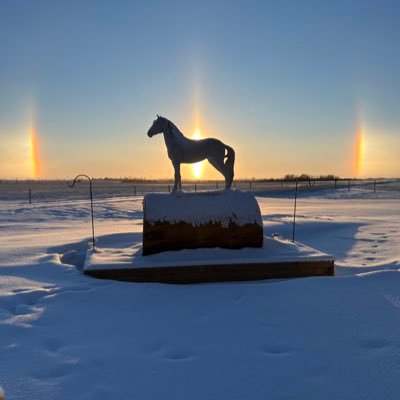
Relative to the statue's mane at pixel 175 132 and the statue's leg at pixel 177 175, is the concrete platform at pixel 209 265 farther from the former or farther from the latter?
the statue's mane at pixel 175 132

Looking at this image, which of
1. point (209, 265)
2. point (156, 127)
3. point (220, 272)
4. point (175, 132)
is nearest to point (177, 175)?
point (175, 132)

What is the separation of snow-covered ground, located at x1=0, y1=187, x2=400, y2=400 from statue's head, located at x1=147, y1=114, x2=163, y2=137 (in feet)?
9.67

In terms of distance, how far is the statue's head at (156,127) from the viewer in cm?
743

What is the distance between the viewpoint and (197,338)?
12.0 feet

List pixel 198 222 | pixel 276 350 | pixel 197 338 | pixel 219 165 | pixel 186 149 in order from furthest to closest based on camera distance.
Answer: pixel 219 165 → pixel 186 149 → pixel 198 222 → pixel 197 338 → pixel 276 350

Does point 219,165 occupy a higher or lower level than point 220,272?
higher

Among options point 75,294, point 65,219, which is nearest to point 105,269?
point 75,294

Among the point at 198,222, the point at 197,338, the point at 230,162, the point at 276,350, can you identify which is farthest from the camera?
the point at 230,162

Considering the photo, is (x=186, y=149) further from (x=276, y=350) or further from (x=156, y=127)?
(x=276, y=350)

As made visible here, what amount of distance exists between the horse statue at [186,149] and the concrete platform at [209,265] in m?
1.52

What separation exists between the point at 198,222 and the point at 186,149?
149cm

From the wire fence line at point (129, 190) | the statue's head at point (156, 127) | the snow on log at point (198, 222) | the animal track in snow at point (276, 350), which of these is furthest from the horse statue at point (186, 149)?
the wire fence line at point (129, 190)

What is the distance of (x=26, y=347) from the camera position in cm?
338

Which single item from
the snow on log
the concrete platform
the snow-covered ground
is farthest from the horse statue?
the snow-covered ground
